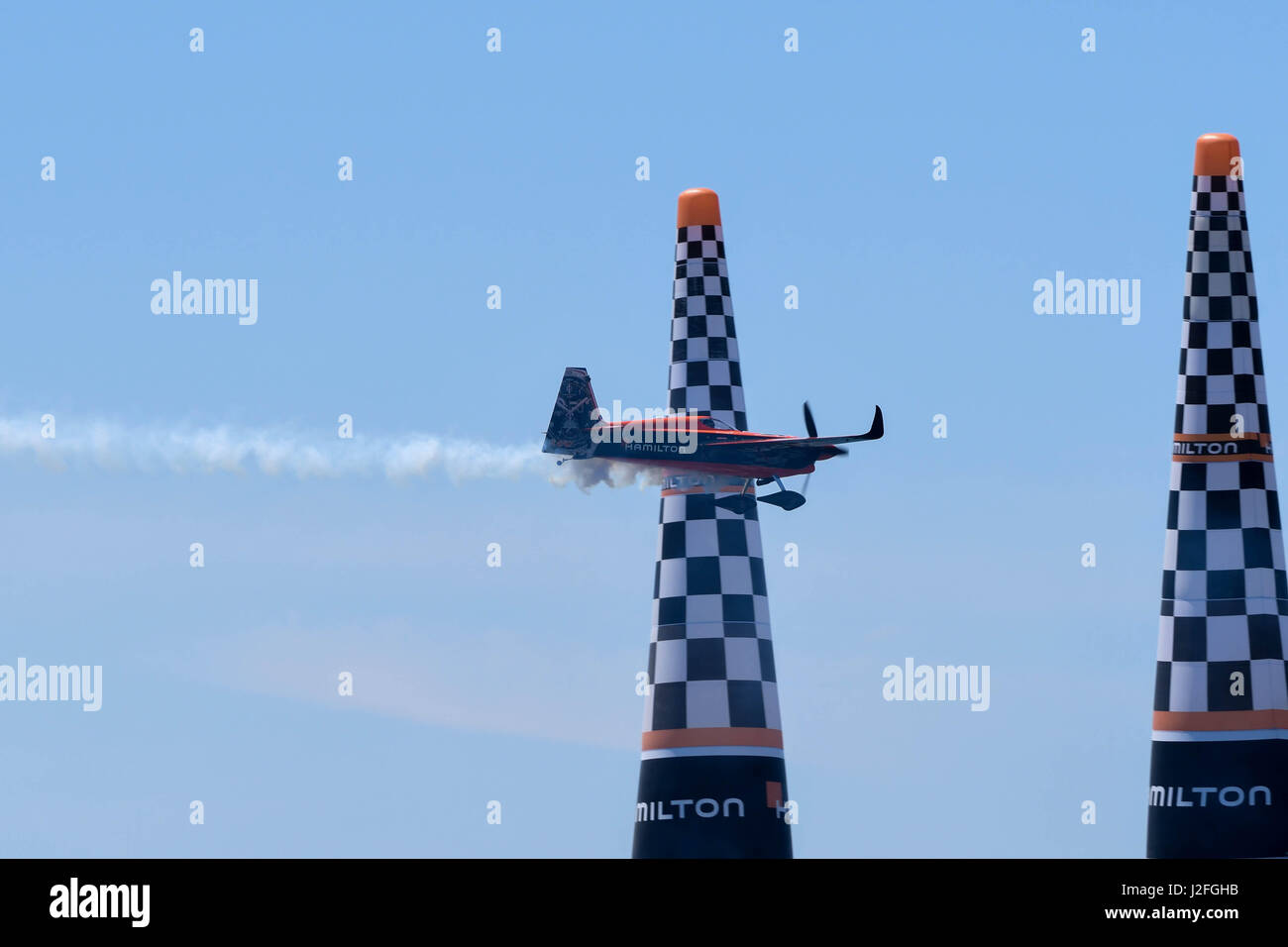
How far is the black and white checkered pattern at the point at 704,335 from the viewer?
33.5 m

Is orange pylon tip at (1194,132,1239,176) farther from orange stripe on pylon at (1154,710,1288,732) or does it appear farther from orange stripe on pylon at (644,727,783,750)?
orange stripe on pylon at (644,727,783,750)

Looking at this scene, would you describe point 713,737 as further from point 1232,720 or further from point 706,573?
point 1232,720

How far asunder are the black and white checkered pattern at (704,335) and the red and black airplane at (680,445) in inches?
13.2

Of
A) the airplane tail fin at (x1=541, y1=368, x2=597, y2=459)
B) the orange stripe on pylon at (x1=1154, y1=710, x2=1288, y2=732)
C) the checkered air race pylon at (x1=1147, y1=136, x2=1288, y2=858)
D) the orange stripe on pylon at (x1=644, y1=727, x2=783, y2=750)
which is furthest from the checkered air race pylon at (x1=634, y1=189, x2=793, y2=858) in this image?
the orange stripe on pylon at (x1=1154, y1=710, x2=1288, y2=732)

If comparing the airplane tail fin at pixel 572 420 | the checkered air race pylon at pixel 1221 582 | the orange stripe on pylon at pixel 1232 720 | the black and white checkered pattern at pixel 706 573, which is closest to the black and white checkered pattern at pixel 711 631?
the black and white checkered pattern at pixel 706 573

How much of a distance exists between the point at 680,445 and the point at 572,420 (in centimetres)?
232

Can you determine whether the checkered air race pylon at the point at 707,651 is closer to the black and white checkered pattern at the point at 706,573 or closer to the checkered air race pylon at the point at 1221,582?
the black and white checkered pattern at the point at 706,573

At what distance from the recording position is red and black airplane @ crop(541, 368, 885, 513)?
1309 inches

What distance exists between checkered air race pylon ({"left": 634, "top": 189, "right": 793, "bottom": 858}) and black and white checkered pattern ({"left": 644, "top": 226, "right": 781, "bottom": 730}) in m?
0.01

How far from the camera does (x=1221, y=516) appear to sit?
30.6m
